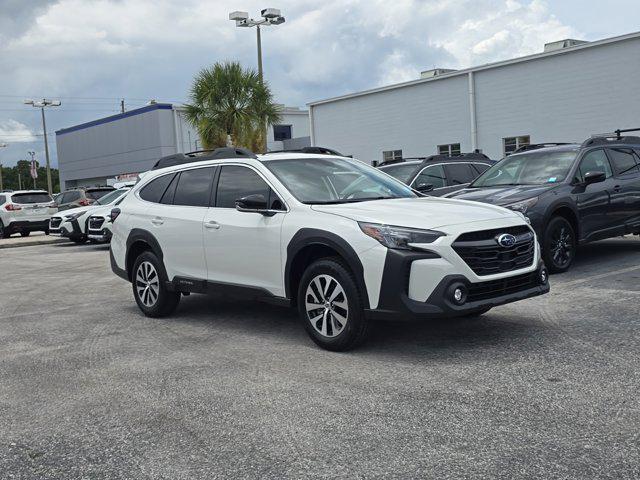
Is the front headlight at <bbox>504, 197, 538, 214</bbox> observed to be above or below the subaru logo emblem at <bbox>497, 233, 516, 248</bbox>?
above

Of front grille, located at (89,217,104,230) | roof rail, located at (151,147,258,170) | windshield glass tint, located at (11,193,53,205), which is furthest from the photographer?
windshield glass tint, located at (11,193,53,205)

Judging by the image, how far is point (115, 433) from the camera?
166 inches

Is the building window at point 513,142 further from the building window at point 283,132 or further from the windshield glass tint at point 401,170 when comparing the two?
the building window at point 283,132

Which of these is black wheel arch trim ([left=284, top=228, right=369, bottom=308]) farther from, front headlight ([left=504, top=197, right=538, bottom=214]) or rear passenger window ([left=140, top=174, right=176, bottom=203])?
front headlight ([left=504, top=197, right=538, bottom=214])

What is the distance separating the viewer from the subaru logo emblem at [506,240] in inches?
225

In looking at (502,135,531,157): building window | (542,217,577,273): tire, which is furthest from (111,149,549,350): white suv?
(502,135,531,157): building window

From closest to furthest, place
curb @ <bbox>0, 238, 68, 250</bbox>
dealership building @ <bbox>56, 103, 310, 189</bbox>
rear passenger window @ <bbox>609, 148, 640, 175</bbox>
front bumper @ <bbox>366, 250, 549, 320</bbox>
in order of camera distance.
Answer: front bumper @ <bbox>366, 250, 549, 320</bbox> < rear passenger window @ <bbox>609, 148, 640, 175</bbox> < curb @ <bbox>0, 238, 68, 250</bbox> < dealership building @ <bbox>56, 103, 310, 189</bbox>

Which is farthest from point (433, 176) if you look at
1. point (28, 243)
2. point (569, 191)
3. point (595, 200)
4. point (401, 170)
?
point (28, 243)

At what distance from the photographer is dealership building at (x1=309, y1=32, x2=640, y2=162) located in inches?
949

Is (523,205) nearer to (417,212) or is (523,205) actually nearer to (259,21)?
(417,212)

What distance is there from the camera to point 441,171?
44.6ft

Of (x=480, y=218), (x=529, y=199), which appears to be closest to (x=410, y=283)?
(x=480, y=218)

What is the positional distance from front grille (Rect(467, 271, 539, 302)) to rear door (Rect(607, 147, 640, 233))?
505 cm

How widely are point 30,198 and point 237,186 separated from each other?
65.1 feet
